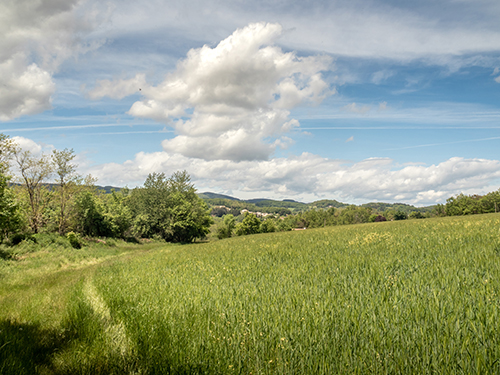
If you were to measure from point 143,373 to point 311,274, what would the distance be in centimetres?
502

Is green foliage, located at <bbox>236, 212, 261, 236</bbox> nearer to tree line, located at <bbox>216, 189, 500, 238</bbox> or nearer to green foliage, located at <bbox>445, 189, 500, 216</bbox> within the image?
tree line, located at <bbox>216, 189, 500, 238</bbox>

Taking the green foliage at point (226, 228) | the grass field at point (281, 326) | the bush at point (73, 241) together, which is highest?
the grass field at point (281, 326)

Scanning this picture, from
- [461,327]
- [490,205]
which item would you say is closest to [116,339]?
[461,327]

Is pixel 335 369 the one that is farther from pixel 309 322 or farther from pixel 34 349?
pixel 34 349

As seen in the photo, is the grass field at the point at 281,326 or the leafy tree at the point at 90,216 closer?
the grass field at the point at 281,326

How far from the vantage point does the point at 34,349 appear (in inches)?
195

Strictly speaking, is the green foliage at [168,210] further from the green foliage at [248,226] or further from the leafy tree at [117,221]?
the green foliage at [248,226]

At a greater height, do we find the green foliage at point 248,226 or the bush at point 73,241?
the bush at point 73,241

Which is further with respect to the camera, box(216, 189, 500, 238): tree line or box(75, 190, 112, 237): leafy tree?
box(216, 189, 500, 238): tree line

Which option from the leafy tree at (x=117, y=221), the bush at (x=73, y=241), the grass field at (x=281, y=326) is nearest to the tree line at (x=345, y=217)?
the leafy tree at (x=117, y=221)

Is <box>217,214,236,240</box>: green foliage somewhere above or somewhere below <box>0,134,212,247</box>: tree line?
below

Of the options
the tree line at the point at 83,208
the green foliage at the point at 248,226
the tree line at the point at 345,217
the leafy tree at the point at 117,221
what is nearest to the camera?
the tree line at the point at 83,208

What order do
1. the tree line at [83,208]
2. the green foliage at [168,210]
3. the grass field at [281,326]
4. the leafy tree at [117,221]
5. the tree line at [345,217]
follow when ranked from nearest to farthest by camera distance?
the grass field at [281,326], the tree line at [83,208], the leafy tree at [117,221], the green foliage at [168,210], the tree line at [345,217]

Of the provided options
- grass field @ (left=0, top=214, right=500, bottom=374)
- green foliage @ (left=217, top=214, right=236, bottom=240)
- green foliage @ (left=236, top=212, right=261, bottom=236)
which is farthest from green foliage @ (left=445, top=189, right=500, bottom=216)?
grass field @ (left=0, top=214, right=500, bottom=374)
